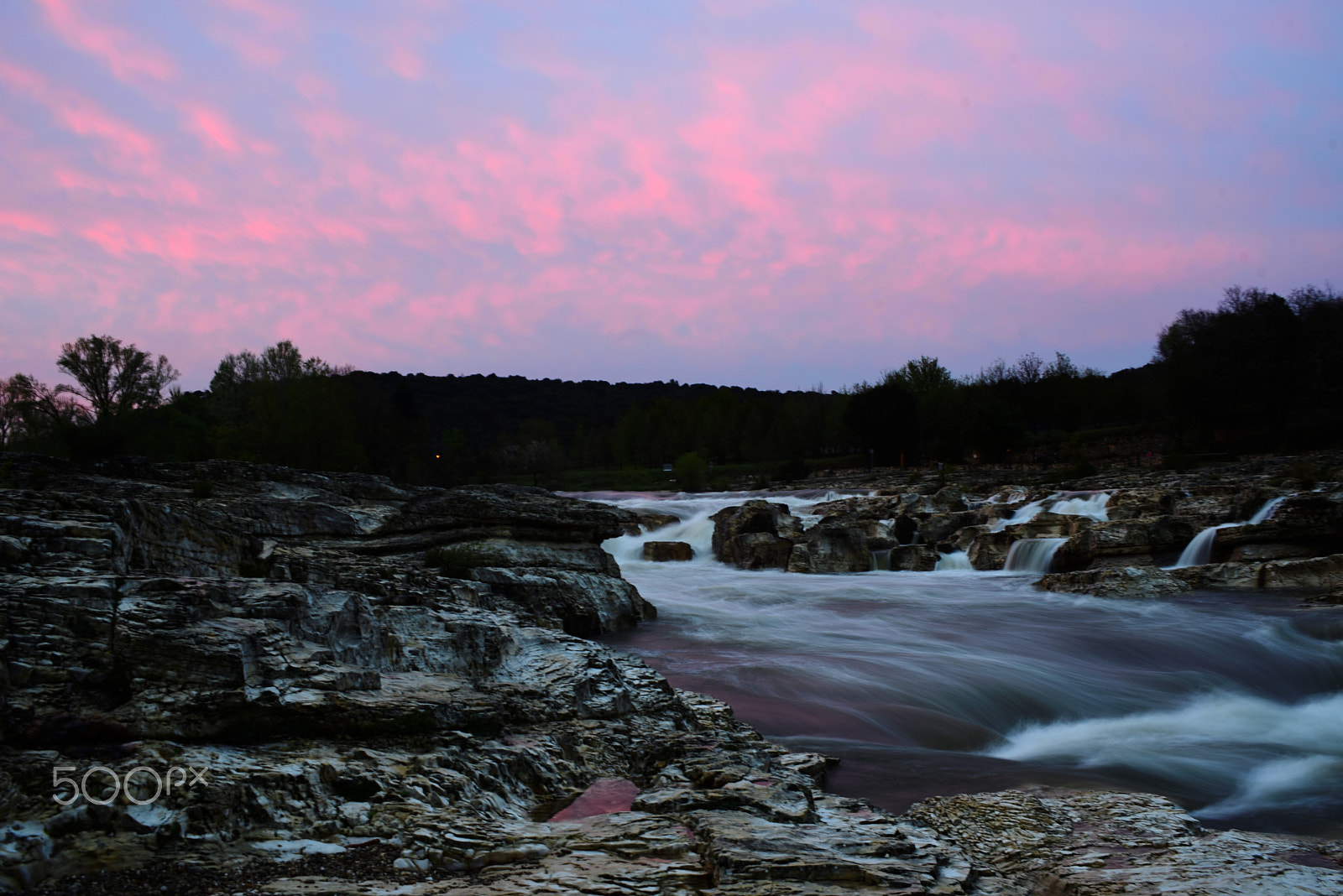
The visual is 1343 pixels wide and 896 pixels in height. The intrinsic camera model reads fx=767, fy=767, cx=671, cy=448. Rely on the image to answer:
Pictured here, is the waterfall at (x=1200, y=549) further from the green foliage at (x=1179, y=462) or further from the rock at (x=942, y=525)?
the green foliage at (x=1179, y=462)

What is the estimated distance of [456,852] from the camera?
3604mm

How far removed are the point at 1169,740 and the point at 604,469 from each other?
303 ft

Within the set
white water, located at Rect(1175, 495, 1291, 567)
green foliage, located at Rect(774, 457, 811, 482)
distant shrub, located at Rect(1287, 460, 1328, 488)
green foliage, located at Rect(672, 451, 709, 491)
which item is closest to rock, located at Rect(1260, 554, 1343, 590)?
white water, located at Rect(1175, 495, 1291, 567)

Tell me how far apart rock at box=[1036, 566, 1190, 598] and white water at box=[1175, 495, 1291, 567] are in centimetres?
266

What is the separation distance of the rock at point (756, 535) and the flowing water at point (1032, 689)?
4.85 meters

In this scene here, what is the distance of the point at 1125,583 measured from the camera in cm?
1648

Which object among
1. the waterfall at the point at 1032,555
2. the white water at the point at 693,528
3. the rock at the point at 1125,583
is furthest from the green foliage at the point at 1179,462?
the rock at the point at 1125,583

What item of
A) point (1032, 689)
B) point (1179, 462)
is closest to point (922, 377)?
point (1179, 462)

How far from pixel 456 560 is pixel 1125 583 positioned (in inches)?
548

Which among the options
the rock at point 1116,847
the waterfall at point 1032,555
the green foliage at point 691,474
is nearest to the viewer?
the rock at point 1116,847

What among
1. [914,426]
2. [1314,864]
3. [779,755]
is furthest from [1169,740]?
[914,426]

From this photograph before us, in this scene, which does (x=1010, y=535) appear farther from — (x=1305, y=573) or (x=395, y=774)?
(x=395, y=774)

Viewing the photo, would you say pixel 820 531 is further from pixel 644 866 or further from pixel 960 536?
pixel 644 866

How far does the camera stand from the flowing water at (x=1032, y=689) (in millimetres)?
7062
